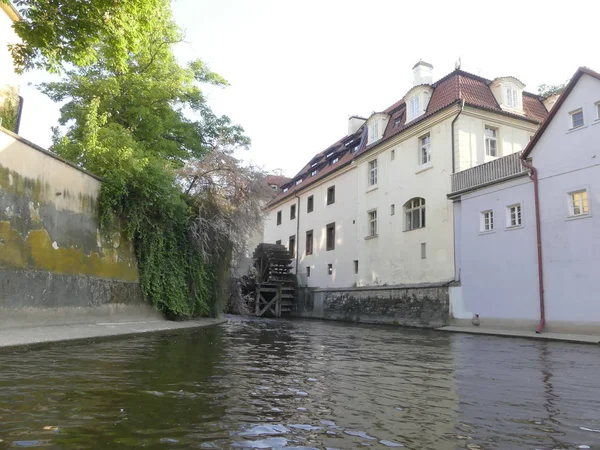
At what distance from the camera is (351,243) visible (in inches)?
1120

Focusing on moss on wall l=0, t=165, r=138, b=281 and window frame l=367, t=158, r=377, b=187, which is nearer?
moss on wall l=0, t=165, r=138, b=281

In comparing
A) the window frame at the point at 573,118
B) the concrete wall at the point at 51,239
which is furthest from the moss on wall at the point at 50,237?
the window frame at the point at 573,118

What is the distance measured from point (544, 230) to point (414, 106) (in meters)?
10.6

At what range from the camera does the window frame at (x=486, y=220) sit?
18172 mm

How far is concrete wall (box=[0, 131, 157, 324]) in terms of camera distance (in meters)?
8.98

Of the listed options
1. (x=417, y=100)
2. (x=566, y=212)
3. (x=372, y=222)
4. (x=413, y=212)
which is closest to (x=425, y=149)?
(x=417, y=100)

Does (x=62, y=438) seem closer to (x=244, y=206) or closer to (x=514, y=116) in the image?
(x=244, y=206)

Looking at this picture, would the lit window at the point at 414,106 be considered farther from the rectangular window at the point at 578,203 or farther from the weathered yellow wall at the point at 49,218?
the weathered yellow wall at the point at 49,218

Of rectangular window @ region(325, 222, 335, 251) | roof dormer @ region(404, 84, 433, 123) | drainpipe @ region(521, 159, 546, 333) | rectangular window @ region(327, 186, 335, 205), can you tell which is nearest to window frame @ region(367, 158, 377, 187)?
roof dormer @ region(404, 84, 433, 123)

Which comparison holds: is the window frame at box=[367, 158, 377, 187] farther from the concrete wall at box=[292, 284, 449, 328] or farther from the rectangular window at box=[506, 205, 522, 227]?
the rectangular window at box=[506, 205, 522, 227]

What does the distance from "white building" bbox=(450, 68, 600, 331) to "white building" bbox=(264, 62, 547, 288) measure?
167 cm

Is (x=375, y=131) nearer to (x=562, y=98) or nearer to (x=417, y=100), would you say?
(x=417, y=100)

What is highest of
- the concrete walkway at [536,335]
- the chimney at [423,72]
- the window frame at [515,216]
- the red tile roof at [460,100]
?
the chimney at [423,72]

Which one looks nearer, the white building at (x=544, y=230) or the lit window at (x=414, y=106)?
the white building at (x=544, y=230)
